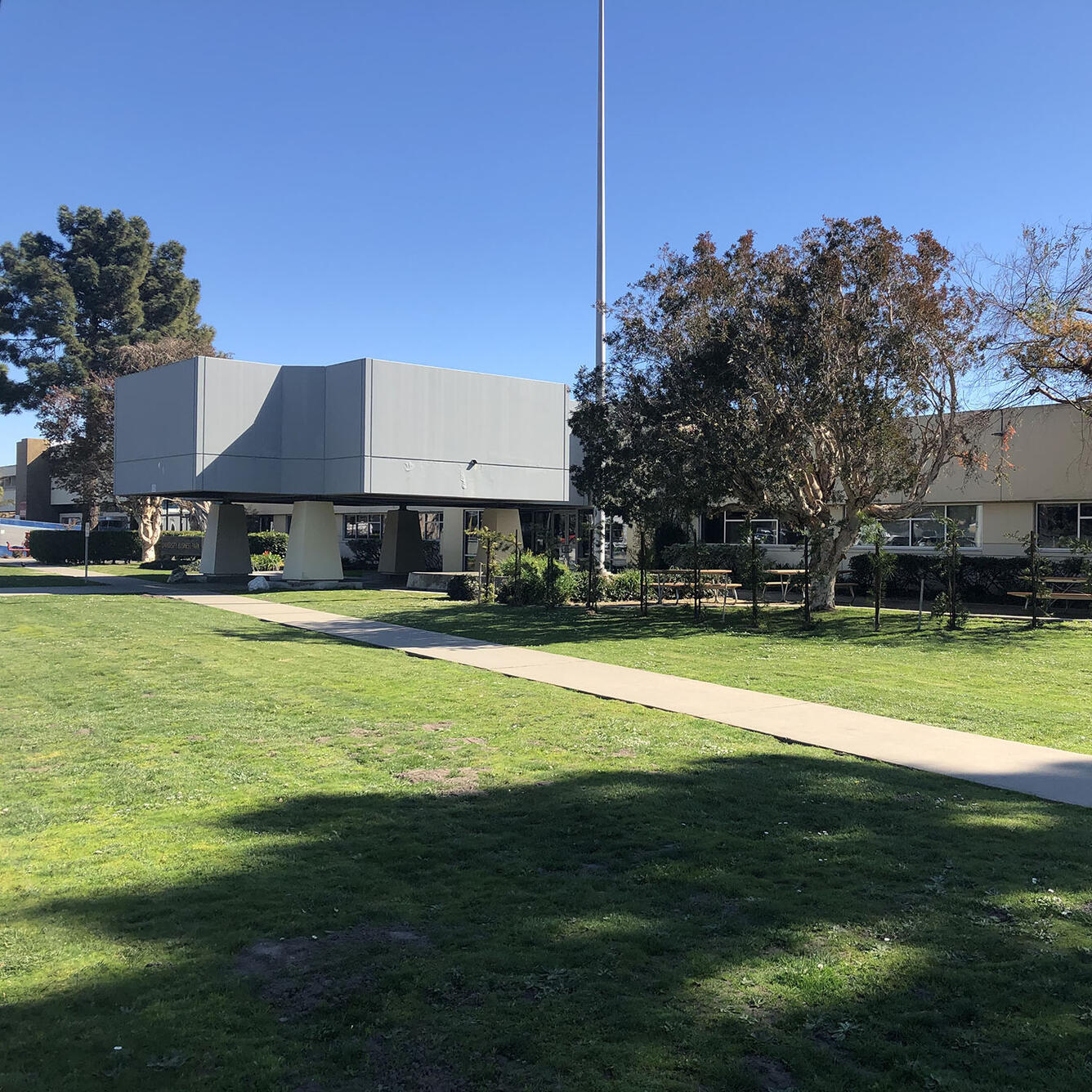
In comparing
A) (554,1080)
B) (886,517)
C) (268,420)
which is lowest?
(554,1080)

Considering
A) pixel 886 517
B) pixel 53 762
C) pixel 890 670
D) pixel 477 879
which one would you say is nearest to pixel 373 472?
pixel 886 517

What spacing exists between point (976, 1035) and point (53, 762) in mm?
6436

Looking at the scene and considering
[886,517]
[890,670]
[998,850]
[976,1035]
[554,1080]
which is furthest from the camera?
[886,517]

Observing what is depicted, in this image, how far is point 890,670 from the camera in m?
13.3

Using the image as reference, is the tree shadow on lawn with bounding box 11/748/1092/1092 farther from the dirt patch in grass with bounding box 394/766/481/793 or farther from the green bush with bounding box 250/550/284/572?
the green bush with bounding box 250/550/284/572

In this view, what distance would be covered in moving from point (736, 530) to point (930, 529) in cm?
748

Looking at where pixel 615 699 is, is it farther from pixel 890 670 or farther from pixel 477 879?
pixel 477 879

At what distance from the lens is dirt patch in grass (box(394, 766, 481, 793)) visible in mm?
6805

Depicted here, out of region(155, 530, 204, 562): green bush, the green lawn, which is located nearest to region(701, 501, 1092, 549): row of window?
the green lawn

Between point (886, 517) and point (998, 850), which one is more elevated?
point (886, 517)

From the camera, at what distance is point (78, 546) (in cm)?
4800

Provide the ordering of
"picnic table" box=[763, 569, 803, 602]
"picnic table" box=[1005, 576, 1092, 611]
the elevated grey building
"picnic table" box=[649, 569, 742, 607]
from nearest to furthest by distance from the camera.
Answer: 1. "picnic table" box=[1005, 576, 1092, 611]
2. "picnic table" box=[649, 569, 742, 607]
3. "picnic table" box=[763, 569, 803, 602]
4. the elevated grey building

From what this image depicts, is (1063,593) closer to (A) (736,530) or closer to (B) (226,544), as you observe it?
(A) (736,530)

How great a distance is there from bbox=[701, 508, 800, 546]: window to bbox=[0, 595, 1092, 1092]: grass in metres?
26.4
